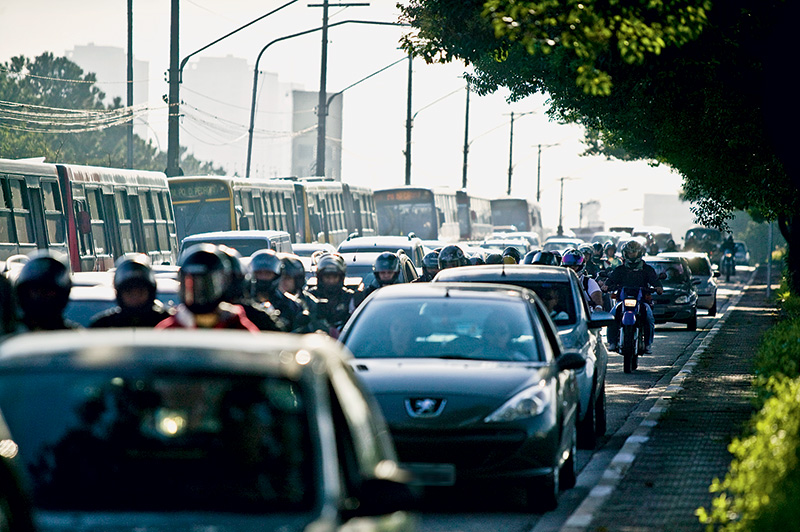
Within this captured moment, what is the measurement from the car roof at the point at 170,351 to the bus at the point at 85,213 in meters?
17.8

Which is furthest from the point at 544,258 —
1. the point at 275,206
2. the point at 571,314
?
the point at 275,206

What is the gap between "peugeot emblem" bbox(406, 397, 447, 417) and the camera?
838cm

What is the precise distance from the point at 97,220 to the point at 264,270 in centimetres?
1539

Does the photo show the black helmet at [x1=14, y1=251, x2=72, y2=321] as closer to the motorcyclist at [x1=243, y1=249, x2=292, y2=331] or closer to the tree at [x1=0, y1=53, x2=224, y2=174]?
the motorcyclist at [x1=243, y1=249, x2=292, y2=331]

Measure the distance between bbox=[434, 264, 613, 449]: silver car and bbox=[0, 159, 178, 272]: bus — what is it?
11.3 metres

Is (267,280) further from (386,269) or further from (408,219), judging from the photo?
(408,219)

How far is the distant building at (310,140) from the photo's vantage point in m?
156

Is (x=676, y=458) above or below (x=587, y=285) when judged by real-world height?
below

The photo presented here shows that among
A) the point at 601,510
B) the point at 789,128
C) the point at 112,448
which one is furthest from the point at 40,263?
the point at 789,128

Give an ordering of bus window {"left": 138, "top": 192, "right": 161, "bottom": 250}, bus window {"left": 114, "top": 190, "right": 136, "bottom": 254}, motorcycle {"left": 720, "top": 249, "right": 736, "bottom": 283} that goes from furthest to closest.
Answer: motorcycle {"left": 720, "top": 249, "right": 736, "bottom": 283}
bus window {"left": 138, "top": 192, "right": 161, "bottom": 250}
bus window {"left": 114, "top": 190, "right": 136, "bottom": 254}

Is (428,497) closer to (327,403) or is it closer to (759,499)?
(759,499)

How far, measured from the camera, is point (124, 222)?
1061 inches

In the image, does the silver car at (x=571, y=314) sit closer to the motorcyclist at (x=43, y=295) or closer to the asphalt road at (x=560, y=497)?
the asphalt road at (x=560, y=497)

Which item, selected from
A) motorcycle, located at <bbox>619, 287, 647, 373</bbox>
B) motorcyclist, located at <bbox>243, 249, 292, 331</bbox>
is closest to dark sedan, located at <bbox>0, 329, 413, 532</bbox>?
motorcyclist, located at <bbox>243, 249, 292, 331</bbox>
